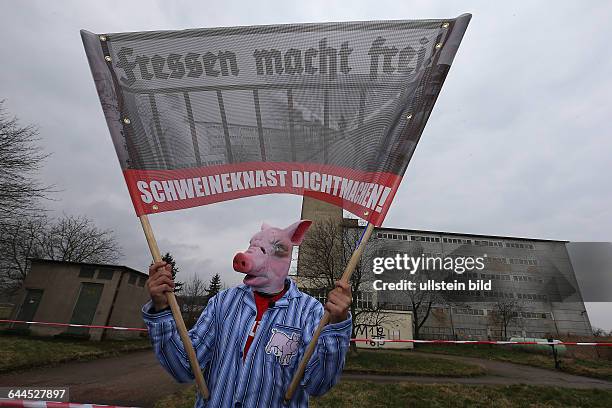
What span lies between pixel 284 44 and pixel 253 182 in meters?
1.06

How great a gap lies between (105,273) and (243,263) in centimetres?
2312

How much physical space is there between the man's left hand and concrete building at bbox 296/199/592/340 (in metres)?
36.0

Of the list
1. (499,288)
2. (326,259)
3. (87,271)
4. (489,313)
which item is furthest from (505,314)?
(87,271)

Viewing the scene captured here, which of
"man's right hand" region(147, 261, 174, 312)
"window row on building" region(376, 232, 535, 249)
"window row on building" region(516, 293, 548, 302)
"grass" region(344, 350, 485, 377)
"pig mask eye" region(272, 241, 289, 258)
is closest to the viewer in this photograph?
"man's right hand" region(147, 261, 174, 312)

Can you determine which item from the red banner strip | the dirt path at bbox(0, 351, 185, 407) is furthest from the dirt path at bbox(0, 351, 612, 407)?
the red banner strip

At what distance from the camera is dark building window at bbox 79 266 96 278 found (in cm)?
2069

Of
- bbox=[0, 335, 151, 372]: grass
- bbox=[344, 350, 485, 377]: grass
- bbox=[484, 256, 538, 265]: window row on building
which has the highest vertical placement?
bbox=[484, 256, 538, 265]: window row on building

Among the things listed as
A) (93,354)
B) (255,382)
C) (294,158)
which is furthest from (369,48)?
(93,354)

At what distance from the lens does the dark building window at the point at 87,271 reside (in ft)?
67.9

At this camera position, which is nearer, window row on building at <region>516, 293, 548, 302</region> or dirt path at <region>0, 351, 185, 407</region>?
dirt path at <region>0, 351, 185, 407</region>

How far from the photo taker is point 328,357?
1893 mm

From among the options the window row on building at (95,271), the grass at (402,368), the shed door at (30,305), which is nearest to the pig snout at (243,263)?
the grass at (402,368)

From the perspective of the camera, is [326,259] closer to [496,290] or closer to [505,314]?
[505,314]

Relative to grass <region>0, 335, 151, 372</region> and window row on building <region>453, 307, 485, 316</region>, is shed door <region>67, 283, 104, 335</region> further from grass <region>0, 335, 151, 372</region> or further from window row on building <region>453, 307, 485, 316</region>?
window row on building <region>453, 307, 485, 316</region>
